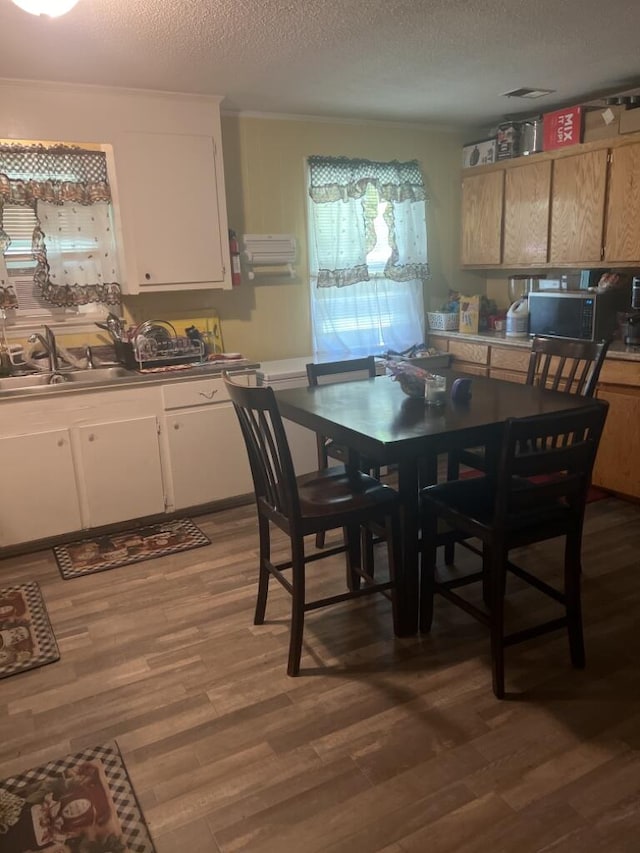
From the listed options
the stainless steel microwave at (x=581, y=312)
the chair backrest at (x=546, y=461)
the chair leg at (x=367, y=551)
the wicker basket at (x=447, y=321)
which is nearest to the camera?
the chair backrest at (x=546, y=461)

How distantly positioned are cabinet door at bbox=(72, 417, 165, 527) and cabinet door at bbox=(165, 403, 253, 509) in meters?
0.10

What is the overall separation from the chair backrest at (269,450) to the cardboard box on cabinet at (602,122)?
2832 millimetres

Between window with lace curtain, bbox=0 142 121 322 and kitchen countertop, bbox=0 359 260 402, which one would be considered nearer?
kitchen countertop, bbox=0 359 260 402

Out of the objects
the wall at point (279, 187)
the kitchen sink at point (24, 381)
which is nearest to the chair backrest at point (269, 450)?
the kitchen sink at point (24, 381)

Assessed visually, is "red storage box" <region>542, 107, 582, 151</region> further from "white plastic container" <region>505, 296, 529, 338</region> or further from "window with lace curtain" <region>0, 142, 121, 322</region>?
"window with lace curtain" <region>0, 142, 121, 322</region>

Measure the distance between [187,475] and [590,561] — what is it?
7.07 feet

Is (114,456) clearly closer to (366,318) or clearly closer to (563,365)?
(366,318)

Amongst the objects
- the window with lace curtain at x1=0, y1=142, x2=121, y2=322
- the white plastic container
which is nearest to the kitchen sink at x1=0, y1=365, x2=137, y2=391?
the window with lace curtain at x1=0, y1=142, x2=121, y2=322

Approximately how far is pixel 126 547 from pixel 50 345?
116 centimetres

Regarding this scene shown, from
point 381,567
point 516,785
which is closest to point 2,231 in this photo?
point 381,567

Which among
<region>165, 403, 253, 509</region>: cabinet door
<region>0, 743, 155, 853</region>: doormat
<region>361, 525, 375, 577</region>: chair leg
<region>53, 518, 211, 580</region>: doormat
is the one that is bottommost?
<region>0, 743, 155, 853</region>: doormat

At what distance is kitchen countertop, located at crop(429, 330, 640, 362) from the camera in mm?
3447

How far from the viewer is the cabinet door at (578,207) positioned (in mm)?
3738

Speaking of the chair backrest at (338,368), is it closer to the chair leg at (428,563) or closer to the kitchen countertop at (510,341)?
the chair leg at (428,563)
